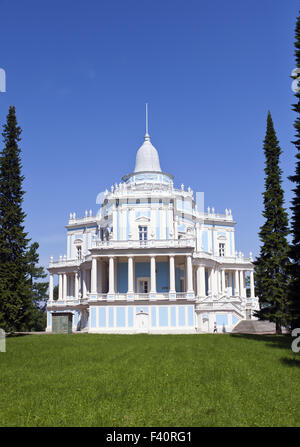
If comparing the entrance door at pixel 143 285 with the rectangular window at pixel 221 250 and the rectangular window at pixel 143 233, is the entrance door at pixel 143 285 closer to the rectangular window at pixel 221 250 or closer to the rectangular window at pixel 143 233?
the rectangular window at pixel 143 233

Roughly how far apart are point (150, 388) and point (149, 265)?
1327 inches

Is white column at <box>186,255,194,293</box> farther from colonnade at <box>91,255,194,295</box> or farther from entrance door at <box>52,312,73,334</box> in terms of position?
entrance door at <box>52,312,73,334</box>

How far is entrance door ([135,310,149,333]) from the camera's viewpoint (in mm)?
40844

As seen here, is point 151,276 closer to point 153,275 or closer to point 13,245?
point 153,275

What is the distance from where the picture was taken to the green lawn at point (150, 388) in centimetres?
962

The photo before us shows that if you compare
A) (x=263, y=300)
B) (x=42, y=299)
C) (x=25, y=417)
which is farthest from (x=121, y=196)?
(x=25, y=417)

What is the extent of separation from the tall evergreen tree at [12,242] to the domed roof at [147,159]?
19.4 meters

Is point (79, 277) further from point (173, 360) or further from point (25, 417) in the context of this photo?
point (25, 417)

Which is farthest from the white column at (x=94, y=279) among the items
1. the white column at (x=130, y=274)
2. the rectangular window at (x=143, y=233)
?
the rectangular window at (x=143, y=233)

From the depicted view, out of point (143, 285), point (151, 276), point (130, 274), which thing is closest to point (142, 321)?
point (151, 276)

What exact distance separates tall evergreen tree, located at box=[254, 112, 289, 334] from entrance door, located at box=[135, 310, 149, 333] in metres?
11.1

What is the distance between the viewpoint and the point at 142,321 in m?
41.2

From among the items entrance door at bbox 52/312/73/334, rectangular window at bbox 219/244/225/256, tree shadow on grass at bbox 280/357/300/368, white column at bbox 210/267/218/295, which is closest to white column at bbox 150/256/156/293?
entrance door at bbox 52/312/73/334
